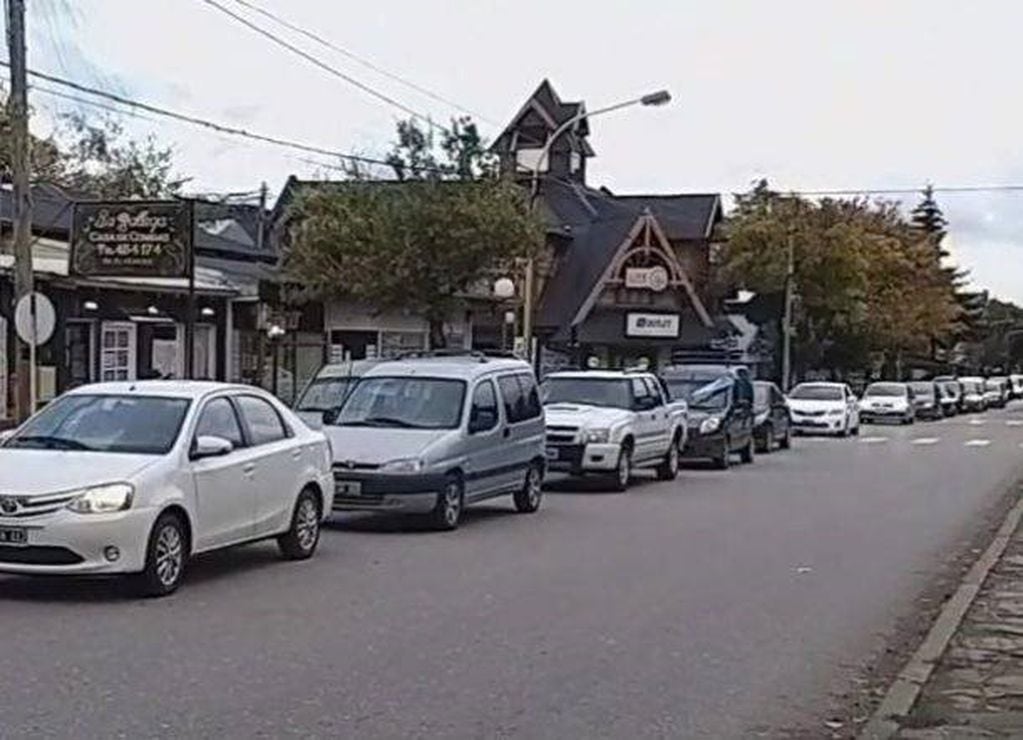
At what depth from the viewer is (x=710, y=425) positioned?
31.1m

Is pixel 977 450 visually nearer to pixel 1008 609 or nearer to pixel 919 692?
pixel 1008 609

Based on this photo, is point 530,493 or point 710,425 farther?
point 710,425

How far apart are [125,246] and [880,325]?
48.9 metres

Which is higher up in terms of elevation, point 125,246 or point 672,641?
point 125,246

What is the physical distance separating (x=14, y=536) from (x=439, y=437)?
22.8 feet

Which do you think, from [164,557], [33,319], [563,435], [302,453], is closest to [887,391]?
[563,435]

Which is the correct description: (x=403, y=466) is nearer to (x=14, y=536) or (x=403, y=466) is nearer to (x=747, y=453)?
→ (x=14, y=536)

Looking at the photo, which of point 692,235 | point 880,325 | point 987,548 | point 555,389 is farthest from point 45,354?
point 880,325

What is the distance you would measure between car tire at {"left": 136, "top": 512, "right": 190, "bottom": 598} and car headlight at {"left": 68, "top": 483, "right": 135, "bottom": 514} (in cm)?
33

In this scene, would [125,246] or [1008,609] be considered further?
[125,246]

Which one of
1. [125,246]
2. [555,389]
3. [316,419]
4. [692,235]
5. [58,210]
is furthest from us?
[692,235]

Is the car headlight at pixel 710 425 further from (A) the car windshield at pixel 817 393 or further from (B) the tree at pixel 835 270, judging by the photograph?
(B) the tree at pixel 835 270

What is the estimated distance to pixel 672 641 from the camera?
455 inches

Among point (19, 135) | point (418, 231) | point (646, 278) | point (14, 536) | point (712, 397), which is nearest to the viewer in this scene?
point (14, 536)
